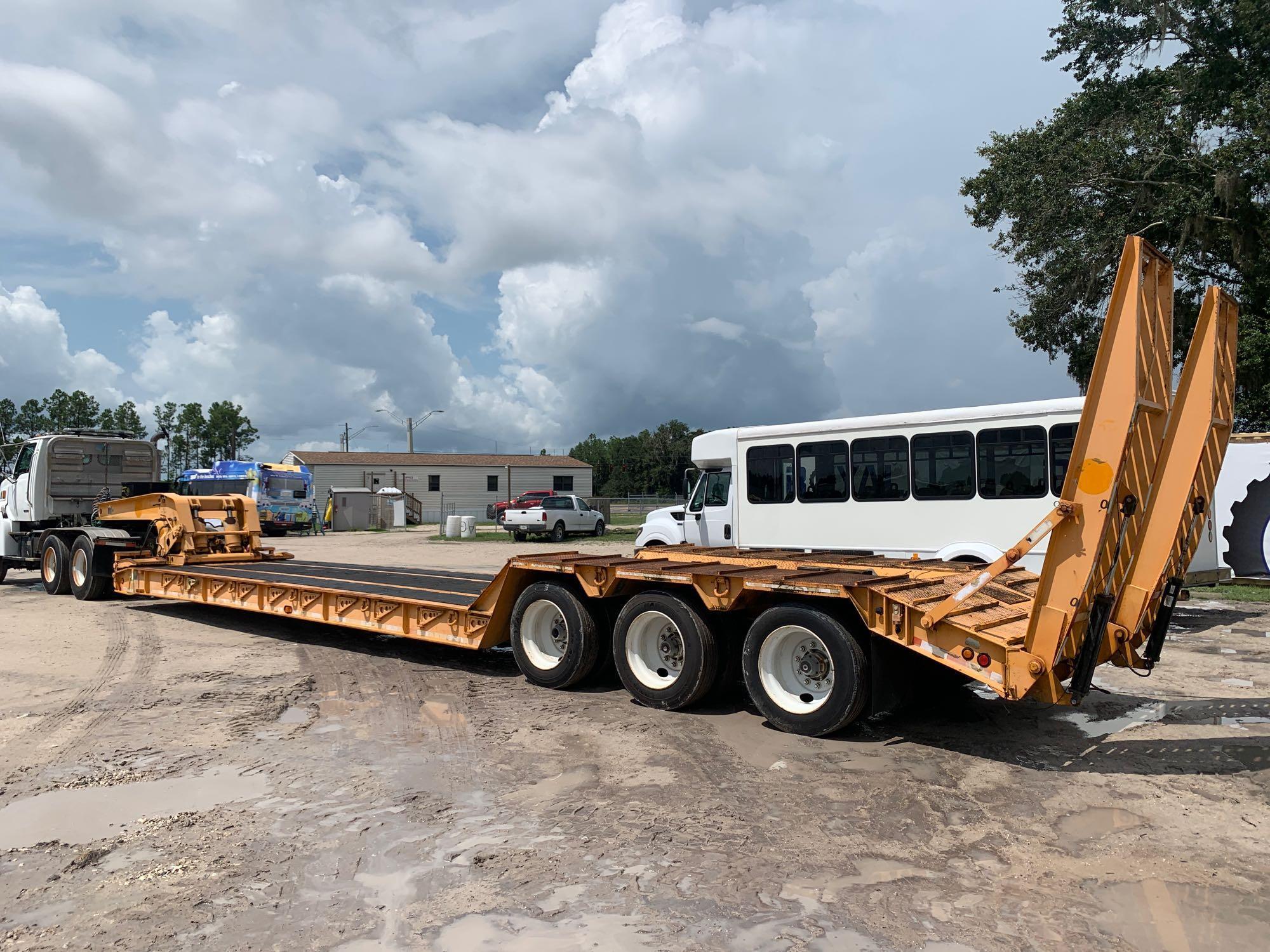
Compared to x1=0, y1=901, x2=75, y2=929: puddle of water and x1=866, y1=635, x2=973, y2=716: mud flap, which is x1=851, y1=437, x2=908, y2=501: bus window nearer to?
x1=866, y1=635, x2=973, y2=716: mud flap

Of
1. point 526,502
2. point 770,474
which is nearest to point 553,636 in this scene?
point 770,474

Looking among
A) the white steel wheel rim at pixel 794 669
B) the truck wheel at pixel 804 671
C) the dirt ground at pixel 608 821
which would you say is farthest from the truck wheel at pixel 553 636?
the white steel wheel rim at pixel 794 669

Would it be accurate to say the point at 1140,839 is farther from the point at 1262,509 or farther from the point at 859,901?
the point at 1262,509

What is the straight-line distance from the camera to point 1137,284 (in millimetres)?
4898

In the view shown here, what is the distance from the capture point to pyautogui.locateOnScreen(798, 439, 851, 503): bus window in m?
12.8

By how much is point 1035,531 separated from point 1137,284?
5.07 ft

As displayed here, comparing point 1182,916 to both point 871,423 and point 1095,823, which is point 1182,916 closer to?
point 1095,823

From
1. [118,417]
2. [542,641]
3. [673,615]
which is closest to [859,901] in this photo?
[673,615]

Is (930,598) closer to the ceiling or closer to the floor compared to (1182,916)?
closer to the ceiling

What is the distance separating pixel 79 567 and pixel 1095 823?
1540cm

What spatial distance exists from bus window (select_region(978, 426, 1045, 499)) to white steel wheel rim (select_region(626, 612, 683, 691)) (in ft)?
19.9

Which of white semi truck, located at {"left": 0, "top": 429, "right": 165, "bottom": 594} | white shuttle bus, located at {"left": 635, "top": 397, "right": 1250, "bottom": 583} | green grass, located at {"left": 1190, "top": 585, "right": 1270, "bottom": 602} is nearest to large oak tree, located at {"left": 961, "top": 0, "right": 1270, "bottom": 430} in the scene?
green grass, located at {"left": 1190, "top": 585, "right": 1270, "bottom": 602}

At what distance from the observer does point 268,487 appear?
34938 mm

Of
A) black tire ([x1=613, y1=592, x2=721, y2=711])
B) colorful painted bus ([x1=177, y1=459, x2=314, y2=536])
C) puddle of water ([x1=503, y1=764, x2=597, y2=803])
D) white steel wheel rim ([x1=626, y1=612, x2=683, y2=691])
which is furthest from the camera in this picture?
colorful painted bus ([x1=177, y1=459, x2=314, y2=536])
